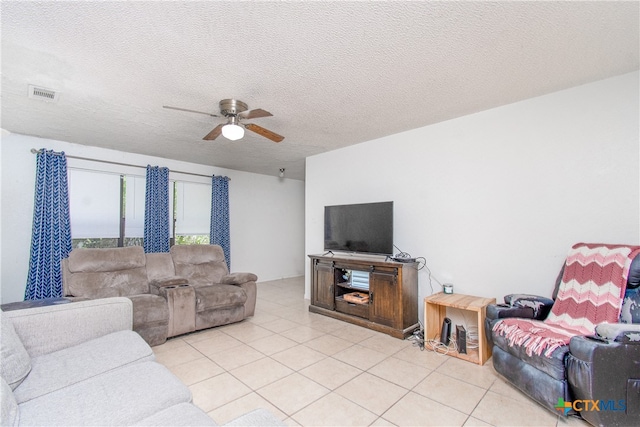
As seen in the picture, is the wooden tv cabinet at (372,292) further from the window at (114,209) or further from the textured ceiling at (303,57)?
the window at (114,209)

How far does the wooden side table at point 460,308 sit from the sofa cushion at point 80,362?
8.07 ft

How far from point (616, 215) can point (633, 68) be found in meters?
1.16

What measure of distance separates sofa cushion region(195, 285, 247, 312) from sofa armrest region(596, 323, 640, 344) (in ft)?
10.9

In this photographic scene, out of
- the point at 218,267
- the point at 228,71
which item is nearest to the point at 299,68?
the point at 228,71

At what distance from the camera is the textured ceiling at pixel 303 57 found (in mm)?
1649

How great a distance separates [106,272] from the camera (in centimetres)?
339

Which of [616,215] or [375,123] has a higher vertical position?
[375,123]

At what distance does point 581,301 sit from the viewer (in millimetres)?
2225

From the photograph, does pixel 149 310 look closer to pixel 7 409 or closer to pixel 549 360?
pixel 7 409

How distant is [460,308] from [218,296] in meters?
2.67

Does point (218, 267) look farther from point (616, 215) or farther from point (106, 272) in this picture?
point (616, 215)

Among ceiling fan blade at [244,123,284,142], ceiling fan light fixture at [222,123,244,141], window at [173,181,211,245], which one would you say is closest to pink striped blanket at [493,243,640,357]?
ceiling fan blade at [244,123,284,142]

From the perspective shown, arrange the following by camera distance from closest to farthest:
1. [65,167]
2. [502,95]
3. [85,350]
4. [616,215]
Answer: [85,350] → [616,215] → [502,95] → [65,167]

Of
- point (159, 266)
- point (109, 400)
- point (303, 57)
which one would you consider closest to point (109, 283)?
point (159, 266)
